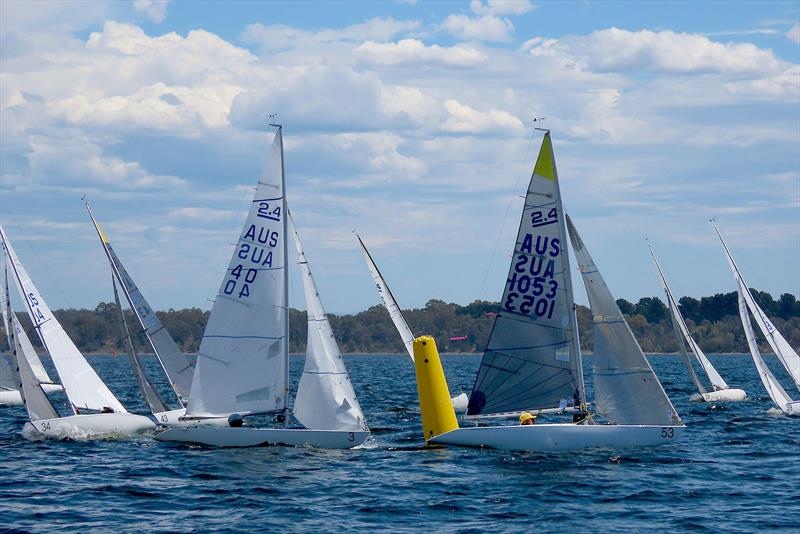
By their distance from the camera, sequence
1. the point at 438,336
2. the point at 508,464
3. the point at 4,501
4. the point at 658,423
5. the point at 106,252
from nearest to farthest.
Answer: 1. the point at 4,501
2. the point at 508,464
3. the point at 658,423
4. the point at 106,252
5. the point at 438,336

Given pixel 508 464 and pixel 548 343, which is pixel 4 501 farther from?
pixel 548 343

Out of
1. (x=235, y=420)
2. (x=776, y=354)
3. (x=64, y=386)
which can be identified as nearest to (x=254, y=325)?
(x=235, y=420)

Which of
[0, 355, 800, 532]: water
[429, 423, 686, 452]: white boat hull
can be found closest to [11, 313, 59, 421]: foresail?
[0, 355, 800, 532]: water

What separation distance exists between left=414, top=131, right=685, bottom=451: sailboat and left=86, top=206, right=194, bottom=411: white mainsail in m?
11.2

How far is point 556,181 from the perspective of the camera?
27.1 metres

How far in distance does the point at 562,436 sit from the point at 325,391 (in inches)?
224

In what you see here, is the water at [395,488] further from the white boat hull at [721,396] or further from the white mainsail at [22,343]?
the white boat hull at [721,396]

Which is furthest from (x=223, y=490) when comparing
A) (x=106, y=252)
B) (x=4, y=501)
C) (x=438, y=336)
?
(x=438, y=336)

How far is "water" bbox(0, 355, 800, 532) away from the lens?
1931 centimetres

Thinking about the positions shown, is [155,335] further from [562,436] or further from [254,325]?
[562,436]

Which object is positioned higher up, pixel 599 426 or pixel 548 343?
pixel 548 343

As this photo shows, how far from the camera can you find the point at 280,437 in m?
26.6

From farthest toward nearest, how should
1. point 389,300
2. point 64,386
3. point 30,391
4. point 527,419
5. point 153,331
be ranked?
point 389,300 < point 153,331 < point 64,386 < point 30,391 < point 527,419

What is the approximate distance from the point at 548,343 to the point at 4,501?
13042mm
